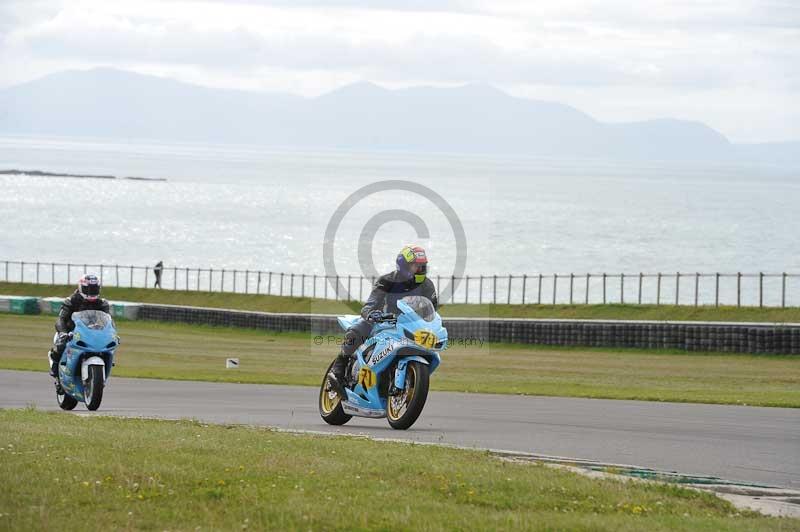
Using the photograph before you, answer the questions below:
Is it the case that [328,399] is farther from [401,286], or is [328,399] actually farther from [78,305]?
[78,305]

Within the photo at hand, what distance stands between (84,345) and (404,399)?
5634 millimetres

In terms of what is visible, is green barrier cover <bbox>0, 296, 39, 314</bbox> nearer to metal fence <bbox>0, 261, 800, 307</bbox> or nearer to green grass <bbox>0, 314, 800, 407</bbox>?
green grass <bbox>0, 314, 800, 407</bbox>

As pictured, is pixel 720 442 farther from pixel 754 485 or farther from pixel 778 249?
pixel 778 249

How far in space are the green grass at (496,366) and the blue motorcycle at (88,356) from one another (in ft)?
26.3

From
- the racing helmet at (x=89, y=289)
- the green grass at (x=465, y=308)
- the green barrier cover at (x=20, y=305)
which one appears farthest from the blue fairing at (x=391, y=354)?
the green barrier cover at (x=20, y=305)

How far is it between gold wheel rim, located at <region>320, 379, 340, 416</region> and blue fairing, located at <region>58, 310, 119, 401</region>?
3.66m

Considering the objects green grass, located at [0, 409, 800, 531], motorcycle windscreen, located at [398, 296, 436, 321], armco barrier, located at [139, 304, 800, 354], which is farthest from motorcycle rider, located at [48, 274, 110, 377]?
armco barrier, located at [139, 304, 800, 354]

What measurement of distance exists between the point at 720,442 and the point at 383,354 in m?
3.96

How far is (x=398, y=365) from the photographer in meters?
15.2

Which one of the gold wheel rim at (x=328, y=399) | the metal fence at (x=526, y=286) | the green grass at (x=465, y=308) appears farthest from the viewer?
the metal fence at (x=526, y=286)

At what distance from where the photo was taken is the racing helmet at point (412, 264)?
1530 cm

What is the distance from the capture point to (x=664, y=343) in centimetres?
4012

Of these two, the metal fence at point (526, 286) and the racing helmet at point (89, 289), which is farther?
the metal fence at point (526, 286)

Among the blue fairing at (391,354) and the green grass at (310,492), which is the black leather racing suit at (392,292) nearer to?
the blue fairing at (391,354)
